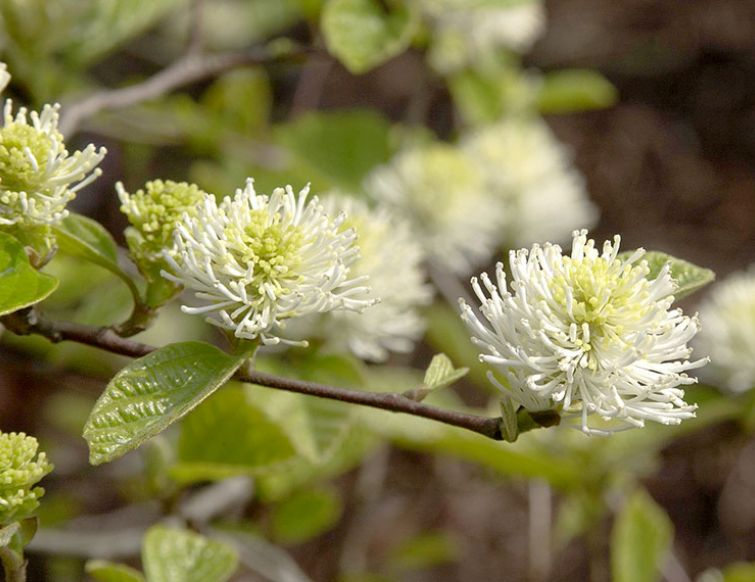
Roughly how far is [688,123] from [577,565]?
1.57 meters

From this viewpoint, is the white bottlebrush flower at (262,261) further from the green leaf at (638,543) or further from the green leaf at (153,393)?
the green leaf at (638,543)

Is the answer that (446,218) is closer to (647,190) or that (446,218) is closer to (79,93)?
(79,93)

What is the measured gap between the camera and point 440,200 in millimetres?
1394

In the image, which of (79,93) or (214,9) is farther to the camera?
(214,9)

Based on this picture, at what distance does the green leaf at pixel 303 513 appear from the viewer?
129cm

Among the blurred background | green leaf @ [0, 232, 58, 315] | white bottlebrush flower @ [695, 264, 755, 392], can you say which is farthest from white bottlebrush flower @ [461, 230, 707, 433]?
white bottlebrush flower @ [695, 264, 755, 392]

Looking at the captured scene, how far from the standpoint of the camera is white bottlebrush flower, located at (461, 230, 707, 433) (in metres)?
0.61

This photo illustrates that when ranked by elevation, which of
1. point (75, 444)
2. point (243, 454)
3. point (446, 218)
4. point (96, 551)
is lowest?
point (75, 444)

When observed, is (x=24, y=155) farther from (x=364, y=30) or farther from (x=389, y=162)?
(x=389, y=162)

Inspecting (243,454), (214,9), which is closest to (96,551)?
(243,454)

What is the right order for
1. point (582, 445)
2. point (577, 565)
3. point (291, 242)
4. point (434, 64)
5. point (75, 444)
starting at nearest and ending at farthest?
1. point (291, 242)
2. point (582, 445)
3. point (434, 64)
4. point (75, 444)
5. point (577, 565)

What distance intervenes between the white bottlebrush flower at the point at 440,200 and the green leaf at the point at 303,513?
42 centimetres

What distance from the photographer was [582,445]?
1310 mm

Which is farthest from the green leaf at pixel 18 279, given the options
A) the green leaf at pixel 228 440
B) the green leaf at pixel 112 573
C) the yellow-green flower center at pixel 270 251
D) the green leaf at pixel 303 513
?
the green leaf at pixel 303 513
